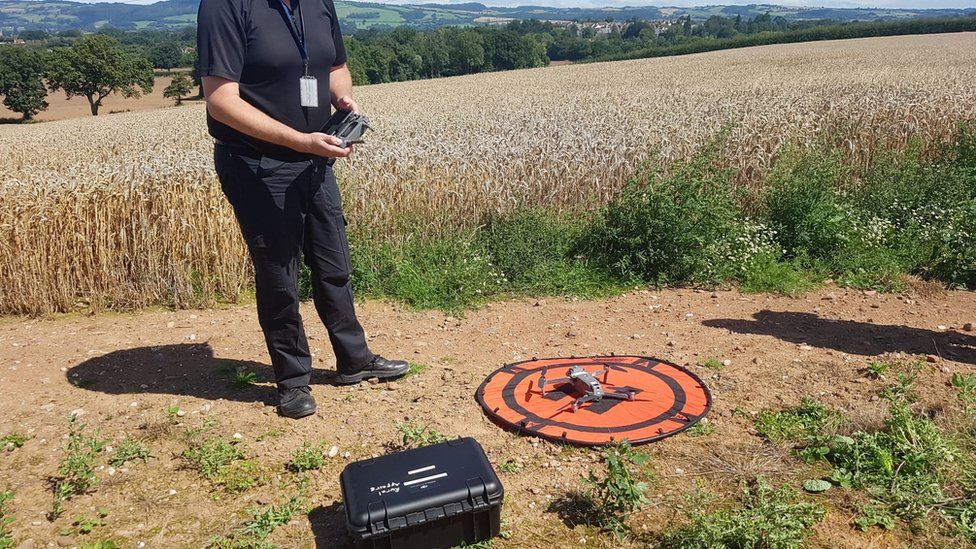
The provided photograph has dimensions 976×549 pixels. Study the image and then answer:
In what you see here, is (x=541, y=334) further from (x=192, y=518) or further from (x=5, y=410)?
(x=5, y=410)

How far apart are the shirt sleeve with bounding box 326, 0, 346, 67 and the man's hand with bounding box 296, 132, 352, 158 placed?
0.72 metres

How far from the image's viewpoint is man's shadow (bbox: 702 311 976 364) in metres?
4.93

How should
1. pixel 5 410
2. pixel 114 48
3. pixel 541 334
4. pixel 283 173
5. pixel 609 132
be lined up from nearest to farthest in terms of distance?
pixel 283 173
pixel 5 410
pixel 541 334
pixel 609 132
pixel 114 48

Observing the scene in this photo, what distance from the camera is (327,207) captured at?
3887 mm

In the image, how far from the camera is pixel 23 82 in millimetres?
61031

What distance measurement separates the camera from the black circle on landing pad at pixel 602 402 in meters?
3.74

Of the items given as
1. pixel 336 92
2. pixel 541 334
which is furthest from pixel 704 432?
pixel 336 92

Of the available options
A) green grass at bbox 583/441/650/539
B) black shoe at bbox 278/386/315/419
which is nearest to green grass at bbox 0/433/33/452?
black shoe at bbox 278/386/315/419

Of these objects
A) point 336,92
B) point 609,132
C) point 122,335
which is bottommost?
point 122,335

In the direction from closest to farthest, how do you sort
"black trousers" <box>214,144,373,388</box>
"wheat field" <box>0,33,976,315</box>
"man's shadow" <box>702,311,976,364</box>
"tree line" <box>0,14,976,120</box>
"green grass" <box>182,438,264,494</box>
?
"green grass" <box>182,438,264,494</box>, "black trousers" <box>214,144,373,388</box>, "man's shadow" <box>702,311,976,364</box>, "wheat field" <box>0,33,976,315</box>, "tree line" <box>0,14,976,120</box>

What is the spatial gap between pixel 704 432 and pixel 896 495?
3.05 ft

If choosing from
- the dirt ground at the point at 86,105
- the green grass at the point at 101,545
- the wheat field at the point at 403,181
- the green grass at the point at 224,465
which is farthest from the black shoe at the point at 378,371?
the dirt ground at the point at 86,105

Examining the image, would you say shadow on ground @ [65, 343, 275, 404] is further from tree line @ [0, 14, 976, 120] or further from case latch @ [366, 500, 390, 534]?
tree line @ [0, 14, 976, 120]

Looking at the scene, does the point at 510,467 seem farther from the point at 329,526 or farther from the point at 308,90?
the point at 308,90
